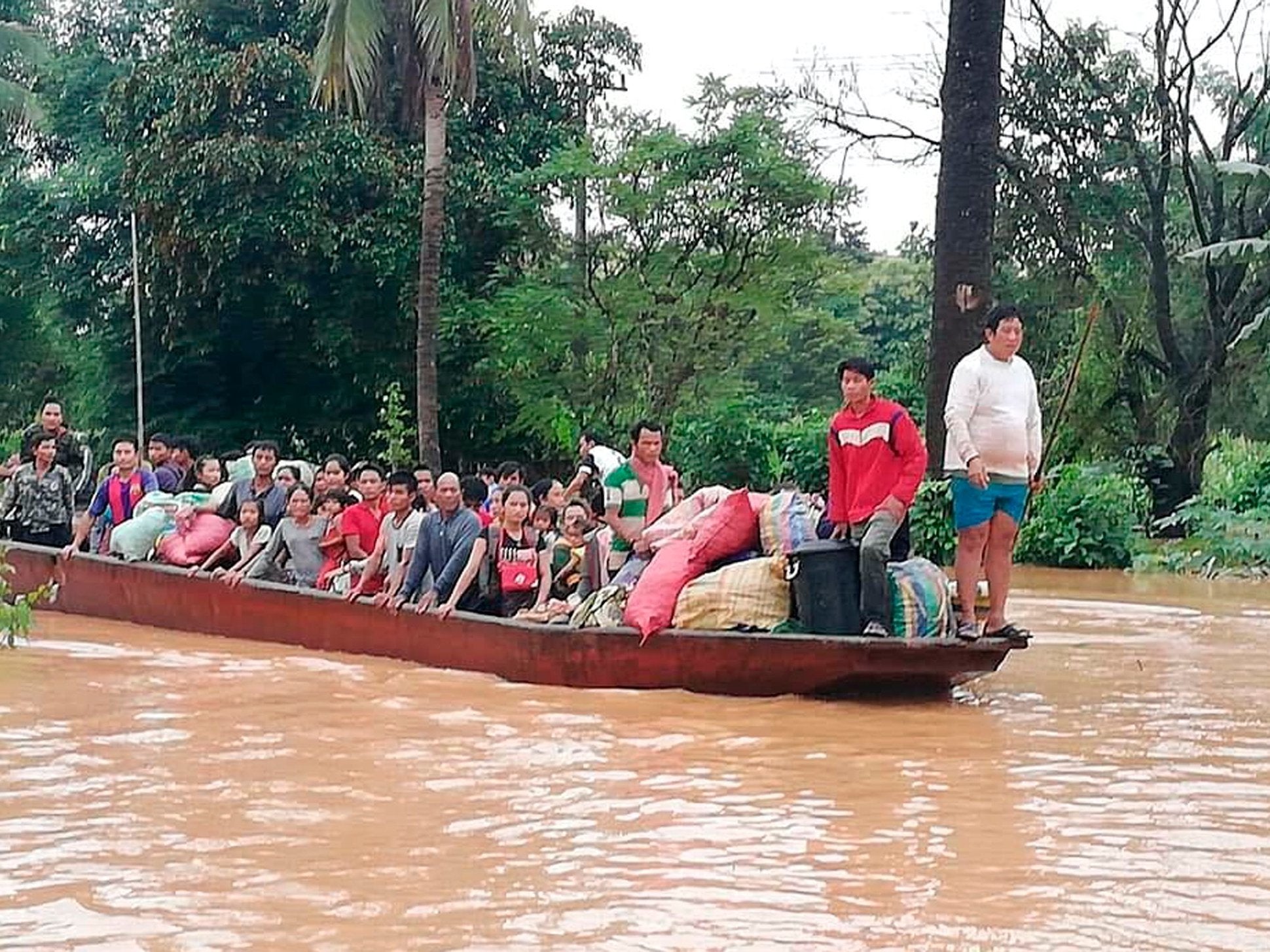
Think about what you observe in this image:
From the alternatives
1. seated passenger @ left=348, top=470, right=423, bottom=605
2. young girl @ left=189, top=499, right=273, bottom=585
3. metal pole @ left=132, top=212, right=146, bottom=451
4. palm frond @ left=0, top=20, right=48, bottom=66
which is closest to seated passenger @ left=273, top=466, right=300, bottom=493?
young girl @ left=189, top=499, right=273, bottom=585

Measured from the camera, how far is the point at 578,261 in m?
24.3

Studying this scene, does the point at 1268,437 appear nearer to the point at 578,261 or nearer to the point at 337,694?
the point at 578,261

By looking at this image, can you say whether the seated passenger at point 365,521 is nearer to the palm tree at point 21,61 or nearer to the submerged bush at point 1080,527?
the submerged bush at point 1080,527

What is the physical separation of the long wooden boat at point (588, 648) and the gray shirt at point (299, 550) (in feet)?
1.03

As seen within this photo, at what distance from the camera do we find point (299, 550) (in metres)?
11.5

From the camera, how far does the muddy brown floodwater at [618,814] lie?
4.95 m

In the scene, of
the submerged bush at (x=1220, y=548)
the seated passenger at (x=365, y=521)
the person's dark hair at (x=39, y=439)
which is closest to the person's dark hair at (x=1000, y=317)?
the seated passenger at (x=365, y=521)

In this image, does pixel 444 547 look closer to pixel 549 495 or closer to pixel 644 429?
pixel 644 429

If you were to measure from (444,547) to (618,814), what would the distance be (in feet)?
13.1

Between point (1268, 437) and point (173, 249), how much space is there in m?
15.9

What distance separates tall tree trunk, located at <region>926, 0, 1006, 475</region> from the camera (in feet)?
47.9

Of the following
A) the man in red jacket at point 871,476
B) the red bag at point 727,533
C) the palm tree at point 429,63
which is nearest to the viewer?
the man in red jacket at point 871,476

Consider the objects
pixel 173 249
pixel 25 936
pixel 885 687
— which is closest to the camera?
pixel 25 936

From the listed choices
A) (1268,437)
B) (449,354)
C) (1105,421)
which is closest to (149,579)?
(449,354)
